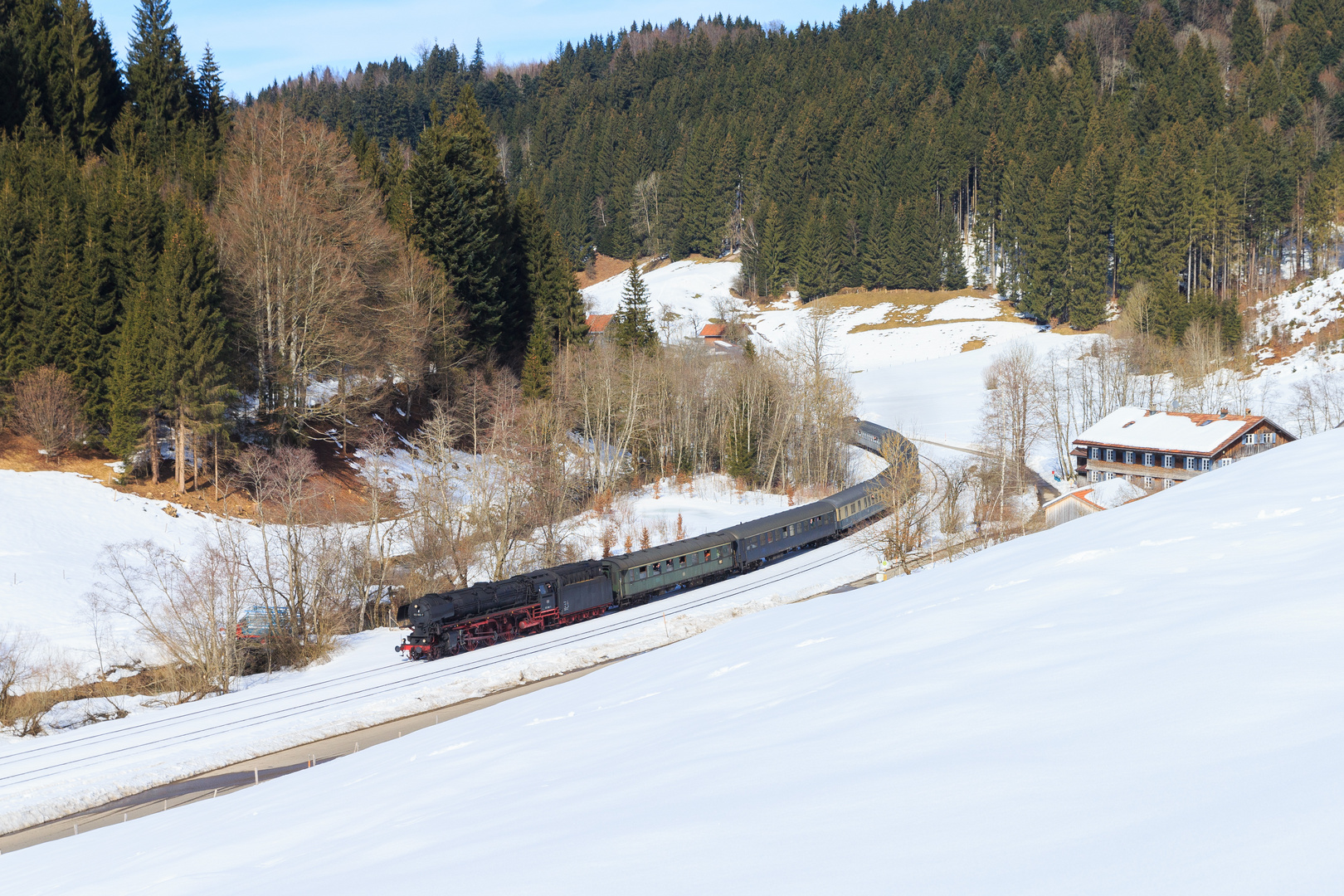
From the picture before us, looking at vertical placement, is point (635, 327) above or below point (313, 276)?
below

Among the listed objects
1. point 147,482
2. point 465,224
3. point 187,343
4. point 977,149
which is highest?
point 977,149

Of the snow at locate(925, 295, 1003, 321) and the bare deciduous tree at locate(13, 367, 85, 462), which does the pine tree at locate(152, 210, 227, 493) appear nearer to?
the bare deciduous tree at locate(13, 367, 85, 462)

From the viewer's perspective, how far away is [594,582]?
38344 millimetres

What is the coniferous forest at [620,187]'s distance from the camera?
4572 cm

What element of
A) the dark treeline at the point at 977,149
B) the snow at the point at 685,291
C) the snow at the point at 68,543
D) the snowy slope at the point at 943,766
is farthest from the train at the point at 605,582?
the snow at the point at 685,291

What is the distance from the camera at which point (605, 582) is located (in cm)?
3884

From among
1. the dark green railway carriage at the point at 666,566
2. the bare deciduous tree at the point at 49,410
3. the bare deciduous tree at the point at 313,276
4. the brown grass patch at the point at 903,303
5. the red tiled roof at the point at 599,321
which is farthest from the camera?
the red tiled roof at the point at 599,321

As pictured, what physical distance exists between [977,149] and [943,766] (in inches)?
4990

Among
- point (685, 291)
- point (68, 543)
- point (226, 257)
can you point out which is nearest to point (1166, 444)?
point (226, 257)

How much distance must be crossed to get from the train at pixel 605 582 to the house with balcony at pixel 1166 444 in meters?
13.2

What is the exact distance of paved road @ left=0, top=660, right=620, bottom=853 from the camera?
71.5 feet

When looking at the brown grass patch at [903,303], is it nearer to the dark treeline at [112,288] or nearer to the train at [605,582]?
the train at [605,582]

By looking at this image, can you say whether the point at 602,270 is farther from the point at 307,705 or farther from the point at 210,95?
the point at 307,705

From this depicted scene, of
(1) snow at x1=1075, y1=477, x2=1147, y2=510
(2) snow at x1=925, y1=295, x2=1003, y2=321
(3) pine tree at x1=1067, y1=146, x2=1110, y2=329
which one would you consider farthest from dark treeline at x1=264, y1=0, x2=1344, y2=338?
(1) snow at x1=1075, y1=477, x2=1147, y2=510
